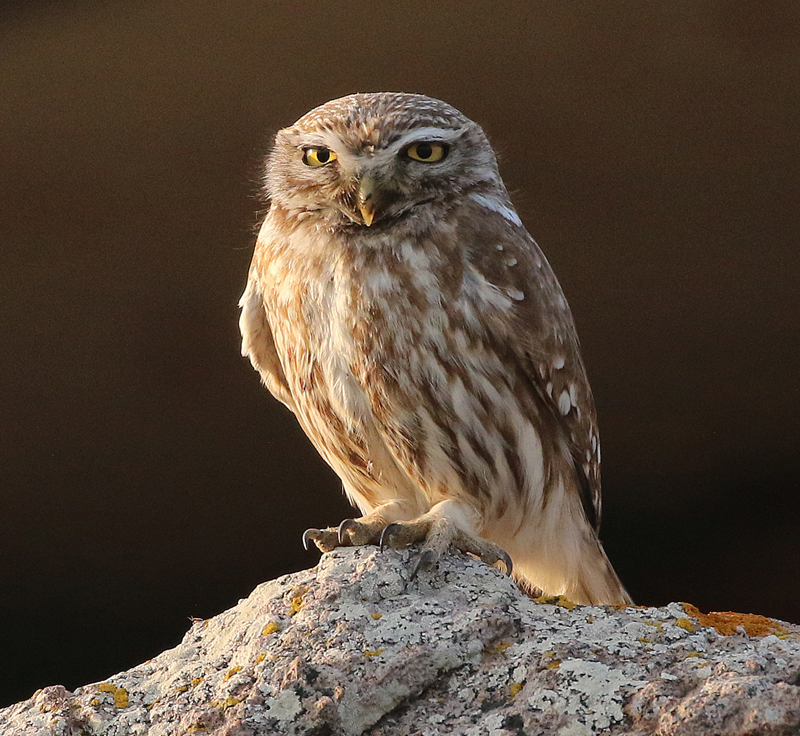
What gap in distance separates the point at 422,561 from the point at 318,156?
0.87 m

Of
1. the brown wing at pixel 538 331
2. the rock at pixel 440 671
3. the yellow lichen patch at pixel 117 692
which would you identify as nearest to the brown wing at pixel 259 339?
the brown wing at pixel 538 331

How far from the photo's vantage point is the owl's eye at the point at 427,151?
6.39ft

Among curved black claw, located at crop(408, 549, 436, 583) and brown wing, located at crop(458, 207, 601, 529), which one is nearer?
curved black claw, located at crop(408, 549, 436, 583)

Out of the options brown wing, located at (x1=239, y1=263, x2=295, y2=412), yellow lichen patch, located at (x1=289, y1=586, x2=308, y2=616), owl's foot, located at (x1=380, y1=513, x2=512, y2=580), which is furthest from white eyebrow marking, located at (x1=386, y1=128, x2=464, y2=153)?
yellow lichen patch, located at (x1=289, y1=586, x2=308, y2=616)

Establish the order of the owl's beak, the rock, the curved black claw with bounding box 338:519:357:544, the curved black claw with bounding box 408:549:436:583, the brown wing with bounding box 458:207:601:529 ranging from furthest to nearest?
the brown wing with bounding box 458:207:601:529, the owl's beak, the curved black claw with bounding box 338:519:357:544, the curved black claw with bounding box 408:549:436:583, the rock

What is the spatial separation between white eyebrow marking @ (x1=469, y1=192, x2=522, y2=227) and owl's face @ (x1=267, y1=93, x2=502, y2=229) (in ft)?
0.08

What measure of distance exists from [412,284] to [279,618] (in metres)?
0.71

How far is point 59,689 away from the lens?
1.49m

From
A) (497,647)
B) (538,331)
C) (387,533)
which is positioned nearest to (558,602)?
(497,647)

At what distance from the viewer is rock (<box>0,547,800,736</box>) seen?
121 cm

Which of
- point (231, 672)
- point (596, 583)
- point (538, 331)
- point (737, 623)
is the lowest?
point (596, 583)

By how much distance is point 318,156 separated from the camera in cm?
200

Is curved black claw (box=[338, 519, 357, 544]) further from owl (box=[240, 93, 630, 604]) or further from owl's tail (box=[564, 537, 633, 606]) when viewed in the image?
owl's tail (box=[564, 537, 633, 606])

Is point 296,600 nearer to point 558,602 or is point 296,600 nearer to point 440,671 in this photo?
point 440,671
